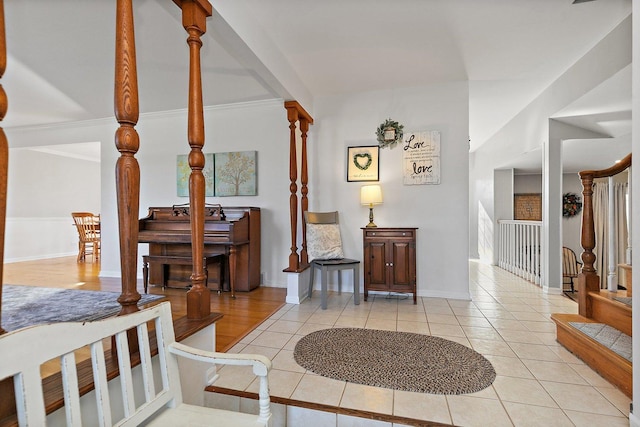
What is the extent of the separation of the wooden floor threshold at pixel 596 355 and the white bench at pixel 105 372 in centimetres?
193

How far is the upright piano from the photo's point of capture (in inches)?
140

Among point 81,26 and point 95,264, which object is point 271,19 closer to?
point 81,26

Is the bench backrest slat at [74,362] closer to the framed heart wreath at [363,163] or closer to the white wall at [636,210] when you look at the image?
the white wall at [636,210]

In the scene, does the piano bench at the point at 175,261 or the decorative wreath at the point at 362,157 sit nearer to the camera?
the piano bench at the point at 175,261

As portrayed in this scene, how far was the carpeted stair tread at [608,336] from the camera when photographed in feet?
5.72

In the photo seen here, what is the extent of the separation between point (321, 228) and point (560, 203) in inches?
122

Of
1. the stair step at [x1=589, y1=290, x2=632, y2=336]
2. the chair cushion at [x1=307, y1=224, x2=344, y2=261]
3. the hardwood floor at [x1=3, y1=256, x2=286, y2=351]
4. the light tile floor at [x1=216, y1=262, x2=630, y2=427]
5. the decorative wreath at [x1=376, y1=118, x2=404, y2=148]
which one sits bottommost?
the light tile floor at [x1=216, y1=262, x2=630, y2=427]

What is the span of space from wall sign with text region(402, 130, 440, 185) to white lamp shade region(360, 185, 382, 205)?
0.42m

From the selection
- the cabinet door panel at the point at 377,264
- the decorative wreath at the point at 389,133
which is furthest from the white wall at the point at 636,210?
the decorative wreath at the point at 389,133

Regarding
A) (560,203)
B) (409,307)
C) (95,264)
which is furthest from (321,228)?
(95,264)

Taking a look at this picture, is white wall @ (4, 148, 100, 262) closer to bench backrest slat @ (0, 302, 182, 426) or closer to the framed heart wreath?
the framed heart wreath

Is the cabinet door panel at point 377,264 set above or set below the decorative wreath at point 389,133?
below

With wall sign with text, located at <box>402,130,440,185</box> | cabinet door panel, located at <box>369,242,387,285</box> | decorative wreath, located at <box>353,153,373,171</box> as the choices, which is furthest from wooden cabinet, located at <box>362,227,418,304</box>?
decorative wreath, located at <box>353,153,373,171</box>

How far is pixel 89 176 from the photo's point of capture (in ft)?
24.0
